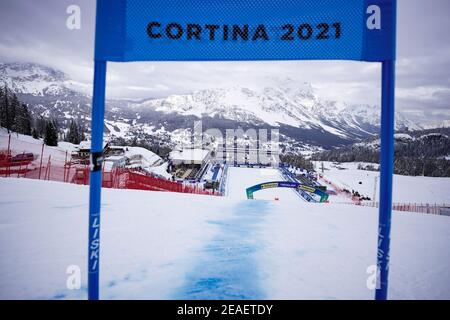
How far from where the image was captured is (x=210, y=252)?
2.96 metres

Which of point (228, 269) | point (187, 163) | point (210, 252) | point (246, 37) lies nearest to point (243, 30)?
point (246, 37)

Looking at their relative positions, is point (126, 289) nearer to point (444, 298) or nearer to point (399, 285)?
point (399, 285)

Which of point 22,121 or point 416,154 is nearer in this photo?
point 22,121

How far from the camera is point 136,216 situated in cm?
419

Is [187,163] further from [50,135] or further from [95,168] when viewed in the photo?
[95,168]

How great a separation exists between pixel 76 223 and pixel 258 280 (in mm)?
2653

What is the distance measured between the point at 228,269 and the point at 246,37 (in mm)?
2014

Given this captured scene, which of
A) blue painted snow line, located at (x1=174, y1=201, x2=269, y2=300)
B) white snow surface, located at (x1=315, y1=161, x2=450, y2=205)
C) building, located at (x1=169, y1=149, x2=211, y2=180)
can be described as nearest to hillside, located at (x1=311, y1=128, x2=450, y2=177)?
white snow surface, located at (x1=315, y1=161, x2=450, y2=205)

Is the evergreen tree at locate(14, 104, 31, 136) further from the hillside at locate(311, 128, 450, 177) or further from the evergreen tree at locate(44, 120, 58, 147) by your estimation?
the hillside at locate(311, 128, 450, 177)

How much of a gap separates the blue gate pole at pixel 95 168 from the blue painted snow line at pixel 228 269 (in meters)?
0.66

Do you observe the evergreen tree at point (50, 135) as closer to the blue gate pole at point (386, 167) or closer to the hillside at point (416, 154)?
the blue gate pole at point (386, 167)

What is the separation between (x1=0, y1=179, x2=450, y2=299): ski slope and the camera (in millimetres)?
2223

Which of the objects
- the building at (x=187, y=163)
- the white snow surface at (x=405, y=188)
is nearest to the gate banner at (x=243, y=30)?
the white snow surface at (x=405, y=188)

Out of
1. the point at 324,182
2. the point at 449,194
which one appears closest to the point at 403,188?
the point at 449,194
